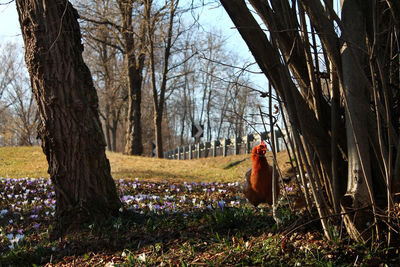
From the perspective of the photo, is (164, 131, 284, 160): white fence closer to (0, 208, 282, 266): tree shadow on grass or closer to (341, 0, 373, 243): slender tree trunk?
(0, 208, 282, 266): tree shadow on grass

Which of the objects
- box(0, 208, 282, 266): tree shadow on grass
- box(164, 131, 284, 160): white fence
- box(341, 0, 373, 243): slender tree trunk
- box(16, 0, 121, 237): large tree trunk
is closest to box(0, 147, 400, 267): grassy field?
box(0, 208, 282, 266): tree shadow on grass

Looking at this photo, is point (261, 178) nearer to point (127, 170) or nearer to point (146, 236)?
point (146, 236)

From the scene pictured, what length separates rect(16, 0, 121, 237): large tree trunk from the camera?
371cm

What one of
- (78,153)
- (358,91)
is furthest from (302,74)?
(78,153)

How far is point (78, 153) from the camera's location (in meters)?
3.76

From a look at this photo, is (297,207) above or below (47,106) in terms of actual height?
below

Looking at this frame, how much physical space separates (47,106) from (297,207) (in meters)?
2.61

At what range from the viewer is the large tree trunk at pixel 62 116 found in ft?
12.2

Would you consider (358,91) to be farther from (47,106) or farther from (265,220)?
(47,106)

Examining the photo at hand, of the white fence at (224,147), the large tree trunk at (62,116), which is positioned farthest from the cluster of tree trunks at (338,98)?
the white fence at (224,147)

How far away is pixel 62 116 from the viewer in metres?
3.72

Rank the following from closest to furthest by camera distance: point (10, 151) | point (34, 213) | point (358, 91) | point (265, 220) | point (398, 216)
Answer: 1. point (398, 216)
2. point (358, 91)
3. point (265, 220)
4. point (34, 213)
5. point (10, 151)

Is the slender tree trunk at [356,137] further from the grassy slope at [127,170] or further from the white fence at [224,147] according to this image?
the white fence at [224,147]

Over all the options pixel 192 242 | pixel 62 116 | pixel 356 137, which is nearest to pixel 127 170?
pixel 62 116
